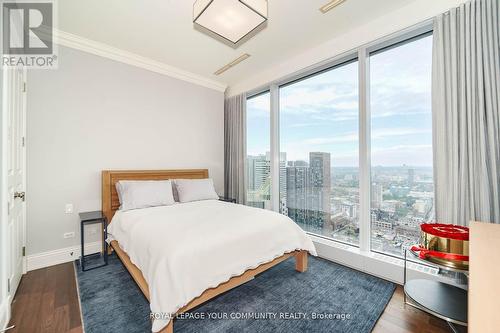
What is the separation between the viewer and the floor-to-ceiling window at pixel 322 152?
2961 millimetres

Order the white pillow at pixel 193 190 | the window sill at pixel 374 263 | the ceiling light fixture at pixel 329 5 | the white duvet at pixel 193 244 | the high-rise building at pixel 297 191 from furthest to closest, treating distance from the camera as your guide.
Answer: the high-rise building at pixel 297 191 → the white pillow at pixel 193 190 → the ceiling light fixture at pixel 329 5 → the window sill at pixel 374 263 → the white duvet at pixel 193 244

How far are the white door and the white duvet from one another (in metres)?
0.84

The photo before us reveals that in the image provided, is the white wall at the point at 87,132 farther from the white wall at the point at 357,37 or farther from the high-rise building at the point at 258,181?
the white wall at the point at 357,37

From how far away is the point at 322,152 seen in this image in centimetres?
330

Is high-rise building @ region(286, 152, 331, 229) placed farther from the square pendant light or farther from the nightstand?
the nightstand

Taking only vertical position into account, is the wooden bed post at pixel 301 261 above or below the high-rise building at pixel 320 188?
below

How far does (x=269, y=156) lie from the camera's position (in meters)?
3.99

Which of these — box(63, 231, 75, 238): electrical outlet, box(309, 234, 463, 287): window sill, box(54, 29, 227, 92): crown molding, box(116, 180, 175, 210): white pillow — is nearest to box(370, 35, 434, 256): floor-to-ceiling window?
box(309, 234, 463, 287): window sill

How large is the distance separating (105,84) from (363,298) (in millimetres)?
4161

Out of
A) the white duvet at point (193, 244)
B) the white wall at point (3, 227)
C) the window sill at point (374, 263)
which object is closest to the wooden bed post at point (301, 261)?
the white duvet at point (193, 244)

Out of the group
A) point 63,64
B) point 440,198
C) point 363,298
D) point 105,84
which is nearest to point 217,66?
point 105,84

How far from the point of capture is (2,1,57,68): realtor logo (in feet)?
6.64

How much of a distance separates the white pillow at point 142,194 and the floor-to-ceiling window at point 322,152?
1.93 metres

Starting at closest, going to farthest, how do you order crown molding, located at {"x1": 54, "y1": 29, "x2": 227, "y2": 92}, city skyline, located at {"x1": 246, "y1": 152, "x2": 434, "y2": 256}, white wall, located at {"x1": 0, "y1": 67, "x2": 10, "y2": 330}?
1. white wall, located at {"x1": 0, "y1": 67, "x2": 10, "y2": 330}
2. city skyline, located at {"x1": 246, "y1": 152, "x2": 434, "y2": 256}
3. crown molding, located at {"x1": 54, "y1": 29, "x2": 227, "y2": 92}
